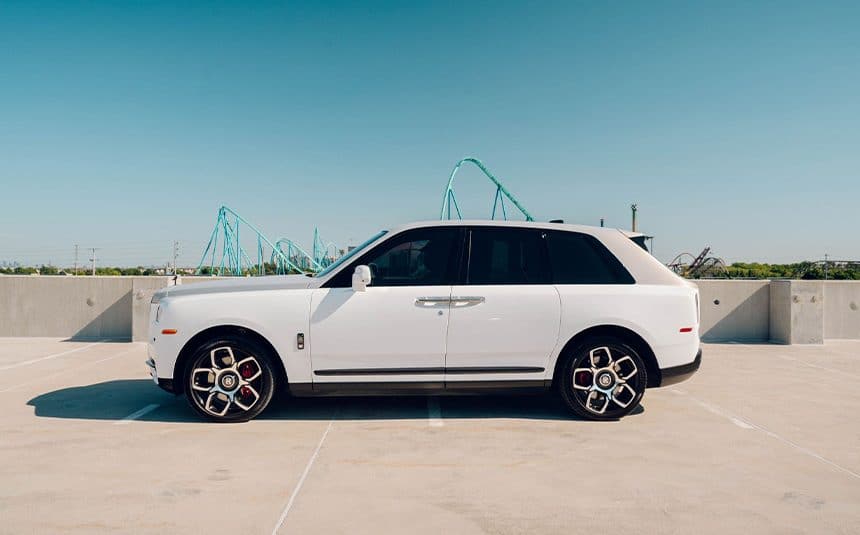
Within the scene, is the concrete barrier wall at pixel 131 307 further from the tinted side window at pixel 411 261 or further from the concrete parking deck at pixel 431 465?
the tinted side window at pixel 411 261

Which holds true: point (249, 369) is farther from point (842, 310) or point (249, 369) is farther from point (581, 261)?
point (842, 310)

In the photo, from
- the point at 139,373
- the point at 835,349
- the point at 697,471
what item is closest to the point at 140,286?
the point at 139,373

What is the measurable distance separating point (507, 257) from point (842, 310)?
967cm

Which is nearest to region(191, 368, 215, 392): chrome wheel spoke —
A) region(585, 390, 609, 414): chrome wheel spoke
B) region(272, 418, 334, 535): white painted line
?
region(272, 418, 334, 535): white painted line

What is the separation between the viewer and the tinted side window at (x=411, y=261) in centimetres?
532

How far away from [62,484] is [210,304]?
1813 millimetres

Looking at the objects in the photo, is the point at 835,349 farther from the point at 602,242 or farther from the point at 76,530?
the point at 76,530

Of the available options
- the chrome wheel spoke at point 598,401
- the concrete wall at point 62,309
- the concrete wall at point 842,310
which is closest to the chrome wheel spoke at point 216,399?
the chrome wheel spoke at point 598,401

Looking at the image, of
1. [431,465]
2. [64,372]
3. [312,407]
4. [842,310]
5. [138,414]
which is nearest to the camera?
[431,465]

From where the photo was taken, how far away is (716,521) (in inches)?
132

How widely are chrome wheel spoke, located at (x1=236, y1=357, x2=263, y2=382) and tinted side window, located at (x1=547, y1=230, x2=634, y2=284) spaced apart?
2762 millimetres

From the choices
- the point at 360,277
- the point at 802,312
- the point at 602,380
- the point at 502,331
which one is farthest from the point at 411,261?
the point at 802,312

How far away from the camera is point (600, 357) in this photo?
5.40 m

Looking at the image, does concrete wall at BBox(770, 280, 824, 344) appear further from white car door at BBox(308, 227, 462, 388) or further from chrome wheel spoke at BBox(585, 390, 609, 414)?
white car door at BBox(308, 227, 462, 388)
